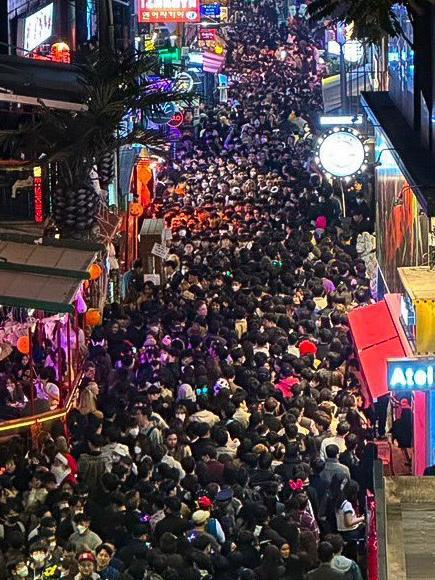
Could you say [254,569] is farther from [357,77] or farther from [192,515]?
[357,77]

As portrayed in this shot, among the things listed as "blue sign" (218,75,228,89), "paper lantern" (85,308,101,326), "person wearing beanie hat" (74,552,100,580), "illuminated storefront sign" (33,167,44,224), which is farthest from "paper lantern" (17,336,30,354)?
"blue sign" (218,75,228,89)

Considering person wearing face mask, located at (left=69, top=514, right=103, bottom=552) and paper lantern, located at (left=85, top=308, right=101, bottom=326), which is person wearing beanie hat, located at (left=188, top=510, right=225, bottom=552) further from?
paper lantern, located at (left=85, top=308, right=101, bottom=326)

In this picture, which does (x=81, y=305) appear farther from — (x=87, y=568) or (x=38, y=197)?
(x=87, y=568)

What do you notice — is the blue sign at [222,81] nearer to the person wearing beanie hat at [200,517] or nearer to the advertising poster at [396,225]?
the advertising poster at [396,225]

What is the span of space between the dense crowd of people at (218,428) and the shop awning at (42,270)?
1942mm

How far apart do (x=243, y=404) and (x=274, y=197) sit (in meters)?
16.8

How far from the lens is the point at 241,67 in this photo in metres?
62.4

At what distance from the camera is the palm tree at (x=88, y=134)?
16.9 meters

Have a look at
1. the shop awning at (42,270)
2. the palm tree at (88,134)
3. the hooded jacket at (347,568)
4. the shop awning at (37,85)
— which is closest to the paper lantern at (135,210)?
the palm tree at (88,134)

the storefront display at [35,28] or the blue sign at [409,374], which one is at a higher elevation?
the storefront display at [35,28]

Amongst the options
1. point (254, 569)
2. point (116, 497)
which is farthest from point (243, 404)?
point (254, 569)

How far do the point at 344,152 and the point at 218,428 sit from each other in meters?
8.05

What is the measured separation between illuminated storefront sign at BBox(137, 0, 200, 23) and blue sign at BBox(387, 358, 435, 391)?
32127 mm

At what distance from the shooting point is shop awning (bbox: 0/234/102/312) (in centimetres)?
1305
